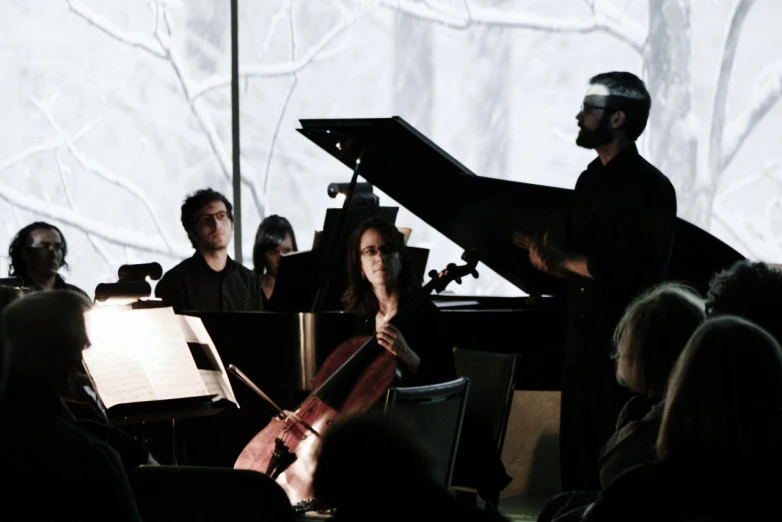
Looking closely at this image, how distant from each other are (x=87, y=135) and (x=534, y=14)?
2590 millimetres

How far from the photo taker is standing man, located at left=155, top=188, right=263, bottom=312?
14.2 ft

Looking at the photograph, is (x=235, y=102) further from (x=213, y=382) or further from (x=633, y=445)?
(x=633, y=445)

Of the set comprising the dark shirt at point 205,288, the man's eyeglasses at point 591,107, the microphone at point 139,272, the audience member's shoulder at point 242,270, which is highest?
the man's eyeglasses at point 591,107

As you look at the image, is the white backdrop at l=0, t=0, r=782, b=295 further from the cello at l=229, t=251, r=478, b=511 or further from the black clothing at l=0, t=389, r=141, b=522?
the black clothing at l=0, t=389, r=141, b=522

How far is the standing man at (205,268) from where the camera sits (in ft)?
14.2

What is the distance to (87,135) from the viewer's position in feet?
20.9

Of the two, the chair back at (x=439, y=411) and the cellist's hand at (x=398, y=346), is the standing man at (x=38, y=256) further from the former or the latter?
the chair back at (x=439, y=411)

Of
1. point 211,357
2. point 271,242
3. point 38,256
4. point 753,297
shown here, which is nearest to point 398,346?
point 211,357

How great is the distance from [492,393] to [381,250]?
0.54 meters

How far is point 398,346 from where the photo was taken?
10.5ft

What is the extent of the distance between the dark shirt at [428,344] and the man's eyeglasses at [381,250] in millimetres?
176

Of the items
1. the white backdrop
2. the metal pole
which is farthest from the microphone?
the metal pole

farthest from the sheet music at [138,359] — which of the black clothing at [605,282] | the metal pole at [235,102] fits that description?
the metal pole at [235,102]

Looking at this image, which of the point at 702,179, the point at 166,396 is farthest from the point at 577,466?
the point at 702,179
